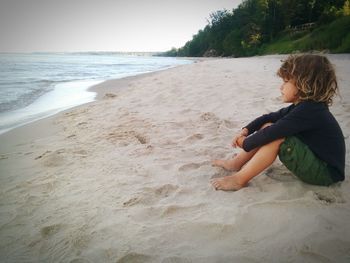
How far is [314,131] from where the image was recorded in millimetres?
1954

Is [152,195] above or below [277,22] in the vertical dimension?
below

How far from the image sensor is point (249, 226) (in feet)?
5.67

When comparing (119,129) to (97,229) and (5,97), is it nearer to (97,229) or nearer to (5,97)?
(97,229)

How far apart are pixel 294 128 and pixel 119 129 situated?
281 centimetres

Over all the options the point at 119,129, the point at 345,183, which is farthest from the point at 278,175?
the point at 119,129

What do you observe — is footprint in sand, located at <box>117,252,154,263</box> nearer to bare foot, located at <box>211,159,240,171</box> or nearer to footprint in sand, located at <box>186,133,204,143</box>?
bare foot, located at <box>211,159,240,171</box>

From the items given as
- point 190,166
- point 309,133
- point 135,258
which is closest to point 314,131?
point 309,133

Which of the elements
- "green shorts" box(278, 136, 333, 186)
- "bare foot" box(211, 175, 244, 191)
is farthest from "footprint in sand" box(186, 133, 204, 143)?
"green shorts" box(278, 136, 333, 186)

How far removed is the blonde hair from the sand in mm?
712

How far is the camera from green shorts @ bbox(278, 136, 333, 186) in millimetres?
1942

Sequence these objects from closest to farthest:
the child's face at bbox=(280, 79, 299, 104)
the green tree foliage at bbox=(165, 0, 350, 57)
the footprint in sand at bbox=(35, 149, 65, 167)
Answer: the child's face at bbox=(280, 79, 299, 104) < the footprint in sand at bbox=(35, 149, 65, 167) < the green tree foliage at bbox=(165, 0, 350, 57)

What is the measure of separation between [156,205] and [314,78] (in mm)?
1497

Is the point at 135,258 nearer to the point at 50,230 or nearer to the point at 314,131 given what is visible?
the point at 50,230

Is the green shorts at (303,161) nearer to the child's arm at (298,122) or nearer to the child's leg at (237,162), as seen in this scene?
the child's arm at (298,122)
